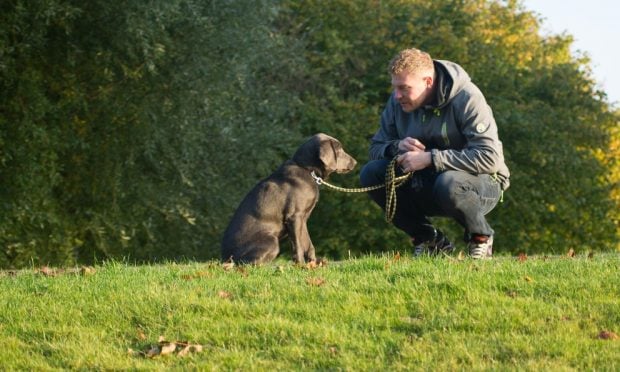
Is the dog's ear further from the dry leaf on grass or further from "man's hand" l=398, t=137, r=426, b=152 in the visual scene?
the dry leaf on grass

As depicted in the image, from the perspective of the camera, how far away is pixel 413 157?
32.1ft

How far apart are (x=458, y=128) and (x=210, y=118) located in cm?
1203

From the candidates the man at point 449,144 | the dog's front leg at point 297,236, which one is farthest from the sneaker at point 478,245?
the dog's front leg at point 297,236

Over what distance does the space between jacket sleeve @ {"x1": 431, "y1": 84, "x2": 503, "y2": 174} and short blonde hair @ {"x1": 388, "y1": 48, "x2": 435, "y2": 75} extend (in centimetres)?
42

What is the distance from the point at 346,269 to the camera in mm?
9039

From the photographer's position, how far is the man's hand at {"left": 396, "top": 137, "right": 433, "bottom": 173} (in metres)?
9.78

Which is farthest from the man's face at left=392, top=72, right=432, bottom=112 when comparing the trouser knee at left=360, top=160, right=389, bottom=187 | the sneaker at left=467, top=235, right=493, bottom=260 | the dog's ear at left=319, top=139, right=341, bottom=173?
the sneaker at left=467, top=235, right=493, bottom=260

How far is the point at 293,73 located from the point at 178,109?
725cm

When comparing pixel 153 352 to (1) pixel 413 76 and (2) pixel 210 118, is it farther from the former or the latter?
(2) pixel 210 118

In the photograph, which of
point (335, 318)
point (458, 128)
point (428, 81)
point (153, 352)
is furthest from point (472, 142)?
point (153, 352)

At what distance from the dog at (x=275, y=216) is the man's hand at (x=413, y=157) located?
1079 millimetres

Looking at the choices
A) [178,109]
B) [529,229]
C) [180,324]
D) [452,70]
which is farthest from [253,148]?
[180,324]

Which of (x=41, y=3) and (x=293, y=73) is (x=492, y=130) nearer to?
(x=41, y=3)

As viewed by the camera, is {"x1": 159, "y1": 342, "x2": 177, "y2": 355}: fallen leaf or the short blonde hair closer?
{"x1": 159, "y1": 342, "x2": 177, "y2": 355}: fallen leaf
